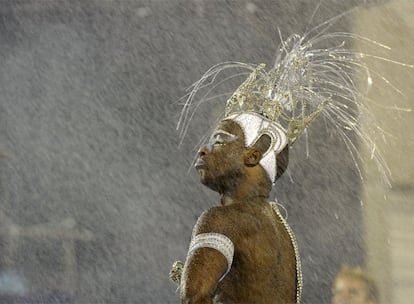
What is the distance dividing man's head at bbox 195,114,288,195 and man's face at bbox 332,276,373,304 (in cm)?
108

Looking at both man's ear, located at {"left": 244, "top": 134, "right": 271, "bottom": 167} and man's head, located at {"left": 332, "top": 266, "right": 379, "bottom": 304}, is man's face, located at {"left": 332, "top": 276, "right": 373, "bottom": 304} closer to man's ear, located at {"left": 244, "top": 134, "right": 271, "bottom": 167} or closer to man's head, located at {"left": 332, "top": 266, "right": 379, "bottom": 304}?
man's head, located at {"left": 332, "top": 266, "right": 379, "bottom": 304}

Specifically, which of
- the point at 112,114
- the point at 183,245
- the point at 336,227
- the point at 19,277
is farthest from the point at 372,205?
the point at 19,277

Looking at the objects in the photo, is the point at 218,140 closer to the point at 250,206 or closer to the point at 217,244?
the point at 250,206

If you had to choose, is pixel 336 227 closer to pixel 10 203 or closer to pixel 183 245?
pixel 183 245

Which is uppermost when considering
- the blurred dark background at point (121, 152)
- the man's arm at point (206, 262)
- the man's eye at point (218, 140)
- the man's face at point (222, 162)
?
the blurred dark background at point (121, 152)

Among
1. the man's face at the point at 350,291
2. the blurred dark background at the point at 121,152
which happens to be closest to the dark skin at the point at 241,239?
the man's face at the point at 350,291

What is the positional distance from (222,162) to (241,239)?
10.7 inches

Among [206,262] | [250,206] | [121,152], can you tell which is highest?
[121,152]

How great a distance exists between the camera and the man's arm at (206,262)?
1.94 meters

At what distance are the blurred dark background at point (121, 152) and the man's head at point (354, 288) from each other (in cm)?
20

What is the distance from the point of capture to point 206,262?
6.47 feet

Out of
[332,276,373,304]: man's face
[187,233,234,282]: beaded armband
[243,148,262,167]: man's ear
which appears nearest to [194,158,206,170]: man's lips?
[243,148,262,167]: man's ear

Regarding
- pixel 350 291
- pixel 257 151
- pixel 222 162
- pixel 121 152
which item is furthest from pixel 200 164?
pixel 121 152

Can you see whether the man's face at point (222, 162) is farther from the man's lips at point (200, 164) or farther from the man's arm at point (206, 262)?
the man's arm at point (206, 262)
